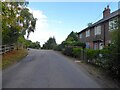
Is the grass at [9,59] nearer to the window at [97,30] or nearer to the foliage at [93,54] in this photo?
the foliage at [93,54]

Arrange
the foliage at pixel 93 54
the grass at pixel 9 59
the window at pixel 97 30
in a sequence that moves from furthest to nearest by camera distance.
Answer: the window at pixel 97 30
the grass at pixel 9 59
the foliage at pixel 93 54

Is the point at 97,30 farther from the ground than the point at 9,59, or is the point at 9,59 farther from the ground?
the point at 97,30

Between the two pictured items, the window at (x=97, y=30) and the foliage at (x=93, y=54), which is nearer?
the foliage at (x=93, y=54)

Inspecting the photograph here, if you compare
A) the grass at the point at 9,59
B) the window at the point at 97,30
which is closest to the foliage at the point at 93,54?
the grass at the point at 9,59

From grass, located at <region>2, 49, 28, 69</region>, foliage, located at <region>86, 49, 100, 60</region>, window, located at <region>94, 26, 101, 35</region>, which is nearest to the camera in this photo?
foliage, located at <region>86, 49, 100, 60</region>

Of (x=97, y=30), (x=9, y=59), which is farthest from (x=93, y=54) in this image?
(x=97, y=30)

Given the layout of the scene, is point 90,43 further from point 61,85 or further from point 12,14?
point 61,85

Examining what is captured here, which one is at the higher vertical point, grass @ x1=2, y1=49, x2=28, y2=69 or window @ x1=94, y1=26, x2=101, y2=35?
window @ x1=94, y1=26, x2=101, y2=35

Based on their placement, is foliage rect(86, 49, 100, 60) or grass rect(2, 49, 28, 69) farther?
grass rect(2, 49, 28, 69)

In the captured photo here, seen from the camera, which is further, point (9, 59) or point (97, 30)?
point (97, 30)

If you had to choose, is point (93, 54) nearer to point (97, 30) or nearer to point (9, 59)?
point (9, 59)

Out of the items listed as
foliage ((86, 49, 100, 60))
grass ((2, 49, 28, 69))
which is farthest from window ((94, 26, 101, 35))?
foliage ((86, 49, 100, 60))

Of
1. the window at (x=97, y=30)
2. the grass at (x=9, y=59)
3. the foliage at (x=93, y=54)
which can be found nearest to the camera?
the foliage at (x=93, y=54)

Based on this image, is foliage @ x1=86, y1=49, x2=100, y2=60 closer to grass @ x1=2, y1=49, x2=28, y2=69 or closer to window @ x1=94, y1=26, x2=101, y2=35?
grass @ x1=2, y1=49, x2=28, y2=69
